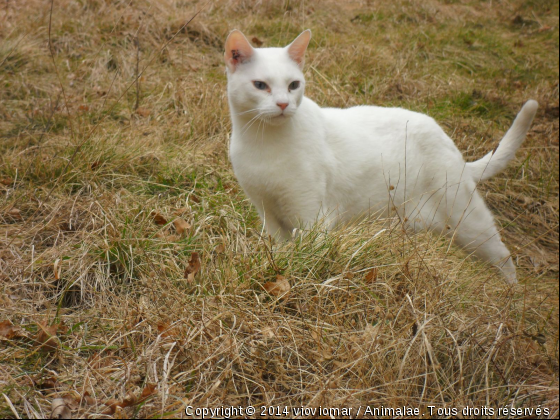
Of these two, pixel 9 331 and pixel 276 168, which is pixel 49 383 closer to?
pixel 9 331

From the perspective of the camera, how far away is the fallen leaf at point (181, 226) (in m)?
2.84

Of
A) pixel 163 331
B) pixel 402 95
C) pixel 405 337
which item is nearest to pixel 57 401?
pixel 163 331

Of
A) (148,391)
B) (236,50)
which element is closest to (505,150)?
(236,50)

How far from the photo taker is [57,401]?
176 cm

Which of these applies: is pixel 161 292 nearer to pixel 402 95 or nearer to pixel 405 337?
pixel 405 337

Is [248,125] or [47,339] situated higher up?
[248,125]

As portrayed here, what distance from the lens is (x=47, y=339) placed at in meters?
2.06

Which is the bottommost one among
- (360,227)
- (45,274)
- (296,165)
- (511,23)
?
(45,274)

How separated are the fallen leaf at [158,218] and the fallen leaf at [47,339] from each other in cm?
99

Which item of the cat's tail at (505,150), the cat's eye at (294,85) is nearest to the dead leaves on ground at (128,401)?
the cat's eye at (294,85)

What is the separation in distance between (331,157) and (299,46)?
0.65 meters

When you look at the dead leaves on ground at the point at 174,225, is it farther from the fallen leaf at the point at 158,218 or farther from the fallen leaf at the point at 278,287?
the fallen leaf at the point at 278,287

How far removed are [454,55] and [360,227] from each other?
13.7 feet

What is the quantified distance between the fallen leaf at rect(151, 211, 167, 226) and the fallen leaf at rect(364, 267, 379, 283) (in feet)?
4.32
